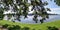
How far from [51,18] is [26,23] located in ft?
1.30

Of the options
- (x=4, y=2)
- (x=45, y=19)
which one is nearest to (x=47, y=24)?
(x=45, y=19)

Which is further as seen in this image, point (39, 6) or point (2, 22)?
point (2, 22)

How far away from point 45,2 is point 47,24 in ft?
1.12

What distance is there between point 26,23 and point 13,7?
1.08ft

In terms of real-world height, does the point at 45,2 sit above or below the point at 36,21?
above

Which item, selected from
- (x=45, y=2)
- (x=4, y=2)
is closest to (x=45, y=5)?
(x=45, y=2)

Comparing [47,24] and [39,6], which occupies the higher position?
[39,6]

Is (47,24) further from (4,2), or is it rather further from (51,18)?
(4,2)

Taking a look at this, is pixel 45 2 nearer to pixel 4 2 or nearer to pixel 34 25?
pixel 34 25

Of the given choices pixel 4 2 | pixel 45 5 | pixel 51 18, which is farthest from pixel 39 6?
pixel 4 2

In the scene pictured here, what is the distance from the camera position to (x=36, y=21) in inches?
95.4

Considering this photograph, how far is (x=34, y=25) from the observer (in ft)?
8.03

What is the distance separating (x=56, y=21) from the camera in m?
2.41

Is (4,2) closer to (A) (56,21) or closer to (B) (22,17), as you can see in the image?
(B) (22,17)
